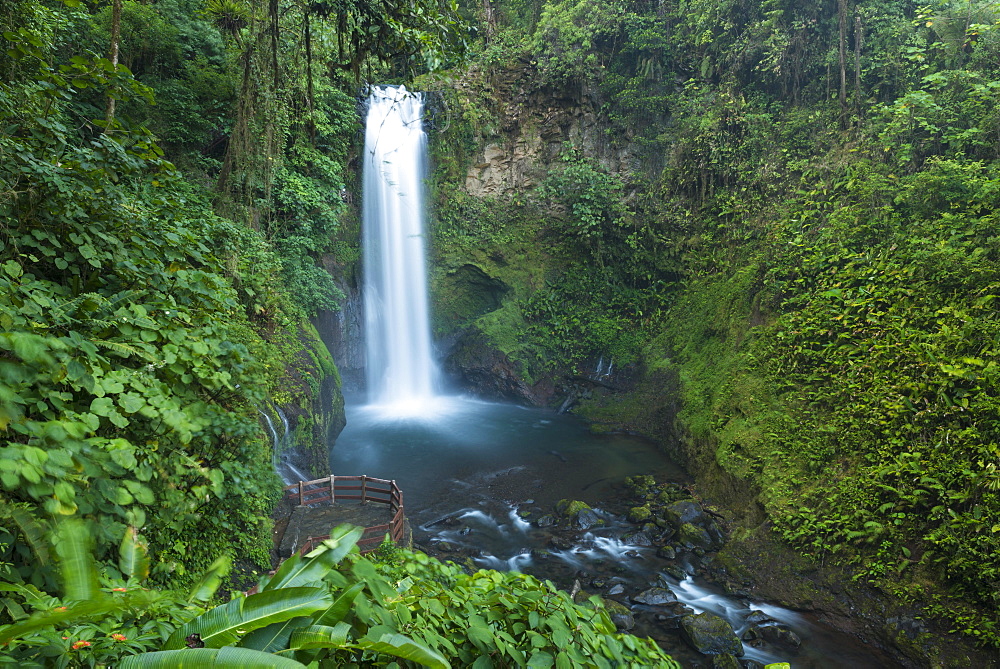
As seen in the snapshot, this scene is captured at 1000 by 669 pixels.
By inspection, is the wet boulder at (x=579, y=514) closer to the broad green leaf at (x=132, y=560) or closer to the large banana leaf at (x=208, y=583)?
the broad green leaf at (x=132, y=560)

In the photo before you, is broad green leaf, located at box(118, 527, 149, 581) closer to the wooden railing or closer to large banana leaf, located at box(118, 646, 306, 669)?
large banana leaf, located at box(118, 646, 306, 669)

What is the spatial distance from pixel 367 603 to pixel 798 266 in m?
10.9

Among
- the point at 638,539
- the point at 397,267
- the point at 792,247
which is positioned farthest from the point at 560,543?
the point at 397,267

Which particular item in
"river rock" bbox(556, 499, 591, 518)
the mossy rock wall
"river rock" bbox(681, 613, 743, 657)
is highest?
the mossy rock wall

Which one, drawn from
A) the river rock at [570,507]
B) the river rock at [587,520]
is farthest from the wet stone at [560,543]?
the river rock at [570,507]

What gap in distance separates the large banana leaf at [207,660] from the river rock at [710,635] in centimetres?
611

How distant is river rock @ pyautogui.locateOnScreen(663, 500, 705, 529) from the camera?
827cm

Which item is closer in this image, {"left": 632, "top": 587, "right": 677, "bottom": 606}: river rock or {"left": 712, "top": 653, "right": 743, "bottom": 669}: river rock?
{"left": 712, "top": 653, "right": 743, "bottom": 669}: river rock

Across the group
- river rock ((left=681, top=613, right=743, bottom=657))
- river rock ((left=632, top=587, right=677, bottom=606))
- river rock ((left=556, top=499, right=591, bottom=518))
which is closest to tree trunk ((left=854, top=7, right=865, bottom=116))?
river rock ((left=556, top=499, right=591, bottom=518))

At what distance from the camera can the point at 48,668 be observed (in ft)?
3.94

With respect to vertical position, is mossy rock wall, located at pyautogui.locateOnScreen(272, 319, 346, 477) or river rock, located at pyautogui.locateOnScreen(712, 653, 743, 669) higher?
mossy rock wall, located at pyautogui.locateOnScreen(272, 319, 346, 477)

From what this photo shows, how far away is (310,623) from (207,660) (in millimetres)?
301

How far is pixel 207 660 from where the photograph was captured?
1138 mm

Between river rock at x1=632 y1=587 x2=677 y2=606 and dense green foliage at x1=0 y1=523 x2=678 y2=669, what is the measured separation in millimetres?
5121
